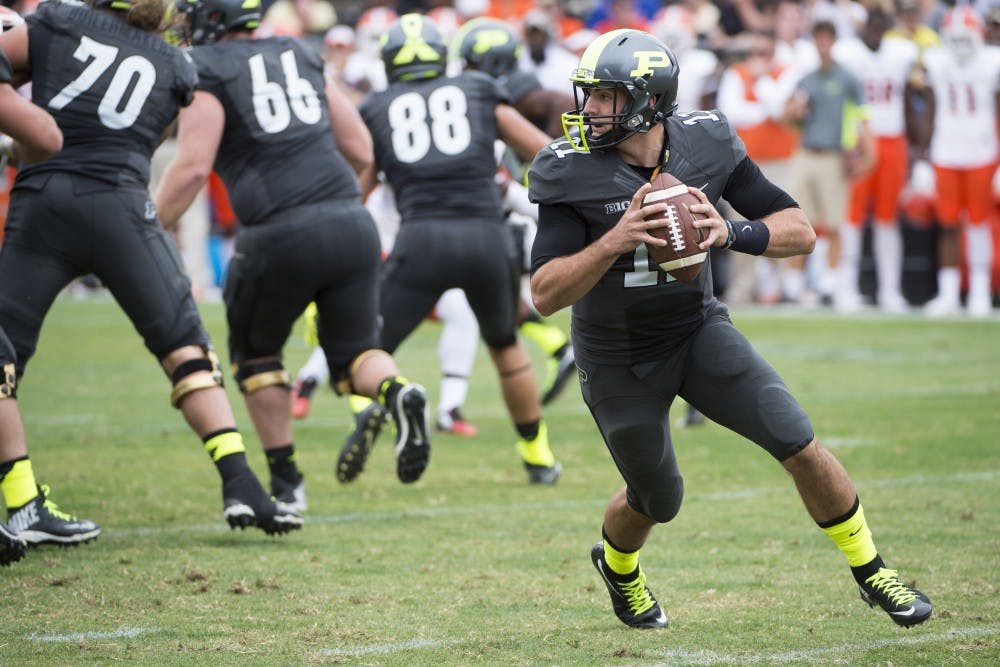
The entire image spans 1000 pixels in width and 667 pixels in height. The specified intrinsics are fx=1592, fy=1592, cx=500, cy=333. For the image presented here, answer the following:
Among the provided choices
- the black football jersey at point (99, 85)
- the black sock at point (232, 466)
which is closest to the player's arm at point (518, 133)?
the black football jersey at point (99, 85)

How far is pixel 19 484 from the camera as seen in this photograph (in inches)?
215

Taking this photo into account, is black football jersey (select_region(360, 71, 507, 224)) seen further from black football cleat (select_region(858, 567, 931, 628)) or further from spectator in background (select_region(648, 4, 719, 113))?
spectator in background (select_region(648, 4, 719, 113))

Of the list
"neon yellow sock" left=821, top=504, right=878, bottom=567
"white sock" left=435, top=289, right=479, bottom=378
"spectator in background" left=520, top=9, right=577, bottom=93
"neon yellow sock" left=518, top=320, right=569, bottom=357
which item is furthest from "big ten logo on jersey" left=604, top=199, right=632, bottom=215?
"spectator in background" left=520, top=9, right=577, bottom=93

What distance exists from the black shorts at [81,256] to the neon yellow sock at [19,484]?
0.38 m

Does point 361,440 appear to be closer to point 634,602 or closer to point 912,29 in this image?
point 634,602

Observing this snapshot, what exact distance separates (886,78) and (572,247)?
11867 mm

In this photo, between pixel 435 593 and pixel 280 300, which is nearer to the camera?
pixel 435 593

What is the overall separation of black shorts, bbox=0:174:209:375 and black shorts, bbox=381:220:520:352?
1.65 metres

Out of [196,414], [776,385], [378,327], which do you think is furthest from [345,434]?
[776,385]

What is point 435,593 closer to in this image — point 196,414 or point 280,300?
point 196,414

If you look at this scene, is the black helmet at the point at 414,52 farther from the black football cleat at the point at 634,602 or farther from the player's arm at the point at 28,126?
the black football cleat at the point at 634,602

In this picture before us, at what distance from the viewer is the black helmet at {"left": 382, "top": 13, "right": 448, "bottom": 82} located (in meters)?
7.28

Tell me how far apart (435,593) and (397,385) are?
1223 millimetres

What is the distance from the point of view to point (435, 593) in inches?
200
